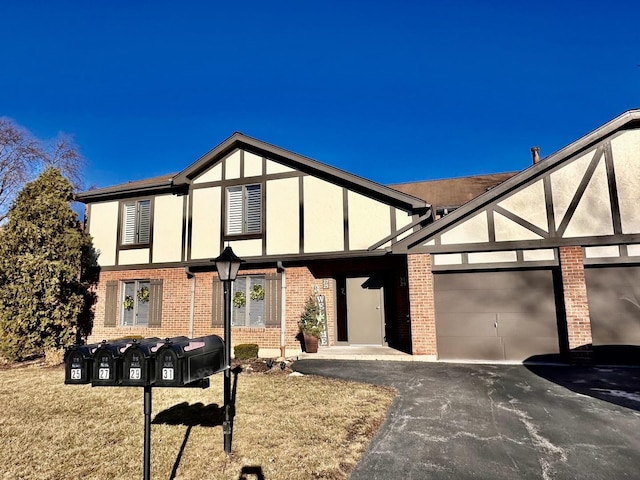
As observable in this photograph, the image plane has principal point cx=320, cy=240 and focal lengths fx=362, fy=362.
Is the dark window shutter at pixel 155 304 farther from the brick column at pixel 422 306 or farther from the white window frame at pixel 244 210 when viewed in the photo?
the brick column at pixel 422 306

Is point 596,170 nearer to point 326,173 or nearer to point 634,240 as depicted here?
point 634,240

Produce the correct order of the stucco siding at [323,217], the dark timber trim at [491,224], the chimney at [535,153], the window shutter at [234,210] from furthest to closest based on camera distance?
the chimney at [535,153], the window shutter at [234,210], the stucco siding at [323,217], the dark timber trim at [491,224]

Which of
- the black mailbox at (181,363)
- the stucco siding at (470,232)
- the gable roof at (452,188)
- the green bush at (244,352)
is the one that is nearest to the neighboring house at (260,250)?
the green bush at (244,352)

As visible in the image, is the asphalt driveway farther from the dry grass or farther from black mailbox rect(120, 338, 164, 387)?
black mailbox rect(120, 338, 164, 387)

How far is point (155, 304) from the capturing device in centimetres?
1312

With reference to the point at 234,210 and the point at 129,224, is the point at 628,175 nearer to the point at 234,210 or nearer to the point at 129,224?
the point at 234,210

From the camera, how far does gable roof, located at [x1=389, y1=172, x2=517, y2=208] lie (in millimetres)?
15945

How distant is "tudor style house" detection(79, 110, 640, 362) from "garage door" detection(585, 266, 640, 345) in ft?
0.08

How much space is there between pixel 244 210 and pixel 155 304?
4.73m

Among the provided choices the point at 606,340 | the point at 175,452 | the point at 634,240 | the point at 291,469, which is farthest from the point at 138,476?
the point at 634,240

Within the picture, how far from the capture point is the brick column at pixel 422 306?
32.3ft

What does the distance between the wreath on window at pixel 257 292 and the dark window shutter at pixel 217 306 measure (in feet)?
3.47

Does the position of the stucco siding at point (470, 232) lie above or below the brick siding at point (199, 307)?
above

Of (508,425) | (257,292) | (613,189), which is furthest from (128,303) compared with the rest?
(613,189)
